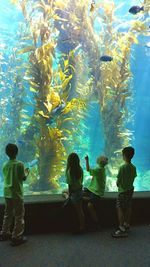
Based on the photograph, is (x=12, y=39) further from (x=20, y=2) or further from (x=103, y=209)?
(x=103, y=209)

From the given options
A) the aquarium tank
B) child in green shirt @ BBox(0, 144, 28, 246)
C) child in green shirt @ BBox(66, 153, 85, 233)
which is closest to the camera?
child in green shirt @ BBox(0, 144, 28, 246)

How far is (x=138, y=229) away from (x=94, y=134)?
10.3 m

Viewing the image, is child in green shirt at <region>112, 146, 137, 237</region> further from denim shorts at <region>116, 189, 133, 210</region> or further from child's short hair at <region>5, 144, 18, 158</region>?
child's short hair at <region>5, 144, 18, 158</region>

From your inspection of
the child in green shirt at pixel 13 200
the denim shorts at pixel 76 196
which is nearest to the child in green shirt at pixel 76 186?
the denim shorts at pixel 76 196

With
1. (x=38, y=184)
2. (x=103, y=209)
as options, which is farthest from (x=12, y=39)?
(x=103, y=209)

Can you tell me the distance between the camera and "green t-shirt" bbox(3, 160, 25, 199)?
3.92 metres

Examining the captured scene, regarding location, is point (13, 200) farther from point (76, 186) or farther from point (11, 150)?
point (76, 186)

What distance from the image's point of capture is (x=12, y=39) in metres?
15.9

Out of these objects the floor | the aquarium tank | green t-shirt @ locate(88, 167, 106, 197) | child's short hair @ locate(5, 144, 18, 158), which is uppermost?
the aquarium tank

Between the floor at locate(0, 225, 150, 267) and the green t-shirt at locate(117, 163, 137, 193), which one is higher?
the green t-shirt at locate(117, 163, 137, 193)

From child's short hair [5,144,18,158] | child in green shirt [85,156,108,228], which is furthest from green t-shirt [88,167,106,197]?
child's short hair [5,144,18,158]

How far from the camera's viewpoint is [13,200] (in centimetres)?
393

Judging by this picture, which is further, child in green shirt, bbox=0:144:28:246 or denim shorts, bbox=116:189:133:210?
denim shorts, bbox=116:189:133:210

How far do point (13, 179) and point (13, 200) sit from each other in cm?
27
